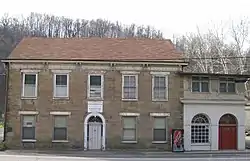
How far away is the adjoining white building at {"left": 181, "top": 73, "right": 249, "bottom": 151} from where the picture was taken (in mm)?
33281

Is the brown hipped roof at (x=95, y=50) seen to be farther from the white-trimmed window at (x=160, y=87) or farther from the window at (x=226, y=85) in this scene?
the window at (x=226, y=85)

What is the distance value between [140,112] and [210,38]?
29.2 m

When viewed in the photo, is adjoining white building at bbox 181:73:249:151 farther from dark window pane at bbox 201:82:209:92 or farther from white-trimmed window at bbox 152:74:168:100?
white-trimmed window at bbox 152:74:168:100

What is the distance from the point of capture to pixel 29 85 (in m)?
33.3

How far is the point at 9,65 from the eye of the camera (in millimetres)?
33312

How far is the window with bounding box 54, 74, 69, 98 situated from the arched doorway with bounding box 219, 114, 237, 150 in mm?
12640

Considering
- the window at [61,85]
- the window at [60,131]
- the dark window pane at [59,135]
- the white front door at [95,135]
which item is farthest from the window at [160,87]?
the dark window pane at [59,135]

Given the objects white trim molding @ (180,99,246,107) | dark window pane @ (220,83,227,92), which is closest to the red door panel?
white trim molding @ (180,99,246,107)

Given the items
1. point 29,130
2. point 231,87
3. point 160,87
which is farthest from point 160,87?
point 29,130

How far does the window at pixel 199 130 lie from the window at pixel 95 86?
7.79 metres

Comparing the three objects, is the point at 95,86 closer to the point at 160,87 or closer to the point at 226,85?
the point at 160,87

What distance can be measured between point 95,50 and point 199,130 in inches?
423

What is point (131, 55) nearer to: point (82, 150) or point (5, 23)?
point (82, 150)

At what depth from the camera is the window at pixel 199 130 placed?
1316 inches
